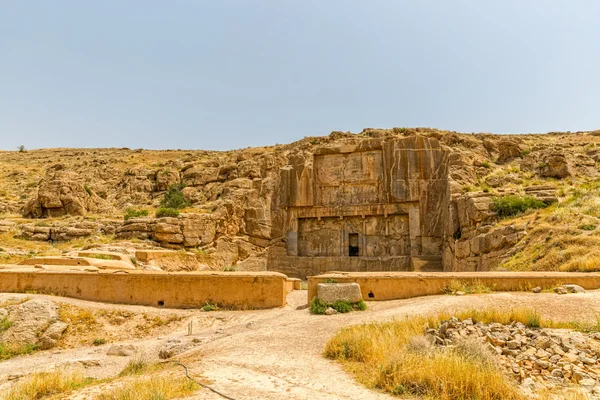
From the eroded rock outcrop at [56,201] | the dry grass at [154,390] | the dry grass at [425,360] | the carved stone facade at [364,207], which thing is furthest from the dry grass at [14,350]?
the eroded rock outcrop at [56,201]

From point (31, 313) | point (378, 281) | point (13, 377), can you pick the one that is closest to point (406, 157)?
point (378, 281)

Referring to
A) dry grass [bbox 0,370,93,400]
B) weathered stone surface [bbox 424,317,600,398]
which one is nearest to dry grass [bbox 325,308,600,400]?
weathered stone surface [bbox 424,317,600,398]

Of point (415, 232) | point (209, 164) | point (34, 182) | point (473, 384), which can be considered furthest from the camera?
point (34, 182)

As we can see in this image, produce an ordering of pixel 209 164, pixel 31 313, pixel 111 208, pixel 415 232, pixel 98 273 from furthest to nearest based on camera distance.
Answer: pixel 209 164
pixel 111 208
pixel 415 232
pixel 98 273
pixel 31 313

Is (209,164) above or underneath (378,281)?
above

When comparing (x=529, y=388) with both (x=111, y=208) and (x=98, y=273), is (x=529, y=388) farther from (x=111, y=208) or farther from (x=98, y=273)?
(x=111, y=208)

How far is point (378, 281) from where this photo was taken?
1085cm

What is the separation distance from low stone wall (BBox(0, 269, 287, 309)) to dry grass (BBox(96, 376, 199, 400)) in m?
6.34

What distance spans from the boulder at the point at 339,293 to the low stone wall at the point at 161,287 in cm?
161

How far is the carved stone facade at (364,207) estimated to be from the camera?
82.5 feet

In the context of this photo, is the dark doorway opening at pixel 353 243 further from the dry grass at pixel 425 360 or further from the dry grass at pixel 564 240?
the dry grass at pixel 425 360

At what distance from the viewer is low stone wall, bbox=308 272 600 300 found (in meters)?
9.68

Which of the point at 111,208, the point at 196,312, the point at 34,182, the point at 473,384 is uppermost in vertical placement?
the point at 34,182

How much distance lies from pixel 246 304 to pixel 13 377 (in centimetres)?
570
